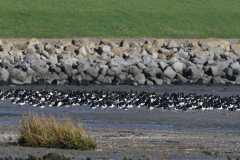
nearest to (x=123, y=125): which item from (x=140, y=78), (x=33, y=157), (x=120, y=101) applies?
(x=120, y=101)

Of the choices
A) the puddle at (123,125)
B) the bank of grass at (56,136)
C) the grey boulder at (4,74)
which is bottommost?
the puddle at (123,125)

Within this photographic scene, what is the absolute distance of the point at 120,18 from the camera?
61406 mm

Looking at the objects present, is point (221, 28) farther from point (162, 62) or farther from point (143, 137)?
point (143, 137)

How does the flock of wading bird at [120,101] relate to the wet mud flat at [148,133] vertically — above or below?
above

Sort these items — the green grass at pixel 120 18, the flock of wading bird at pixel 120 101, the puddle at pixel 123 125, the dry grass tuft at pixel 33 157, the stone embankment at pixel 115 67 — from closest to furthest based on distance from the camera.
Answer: the dry grass tuft at pixel 33 157 < the puddle at pixel 123 125 < the flock of wading bird at pixel 120 101 < the stone embankment at pixel 115 67 < the green grass at pixel 120 18

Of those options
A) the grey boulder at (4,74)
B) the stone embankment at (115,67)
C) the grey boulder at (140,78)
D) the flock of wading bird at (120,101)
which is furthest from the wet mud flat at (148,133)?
the grey boulder at (140,78)

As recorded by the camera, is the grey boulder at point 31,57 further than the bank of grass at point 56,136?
Yes

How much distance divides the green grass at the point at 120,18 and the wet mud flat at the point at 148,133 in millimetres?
33522

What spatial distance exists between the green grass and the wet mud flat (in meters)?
33.5

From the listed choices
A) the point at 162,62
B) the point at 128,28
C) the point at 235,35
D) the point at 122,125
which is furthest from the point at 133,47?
the point at 122,125

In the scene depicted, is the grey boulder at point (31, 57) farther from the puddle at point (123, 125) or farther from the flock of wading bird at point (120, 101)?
the puddle at point (123, 125)

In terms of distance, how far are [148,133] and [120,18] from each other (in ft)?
157

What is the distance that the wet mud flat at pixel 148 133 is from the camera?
11.2 m

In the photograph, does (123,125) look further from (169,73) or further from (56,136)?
(169,73)
